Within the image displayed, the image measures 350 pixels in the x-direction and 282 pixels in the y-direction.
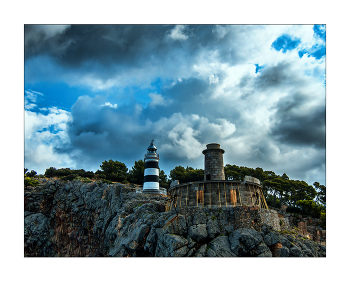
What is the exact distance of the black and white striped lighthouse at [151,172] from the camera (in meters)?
34.9

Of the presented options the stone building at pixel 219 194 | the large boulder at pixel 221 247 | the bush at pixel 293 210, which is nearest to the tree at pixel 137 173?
the bush at pixel 293 210

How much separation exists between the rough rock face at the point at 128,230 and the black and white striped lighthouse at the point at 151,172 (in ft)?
18.8

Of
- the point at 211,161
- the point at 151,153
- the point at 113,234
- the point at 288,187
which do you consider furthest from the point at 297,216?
the point at 113,234

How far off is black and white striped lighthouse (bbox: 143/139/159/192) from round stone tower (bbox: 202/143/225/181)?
15.5 m

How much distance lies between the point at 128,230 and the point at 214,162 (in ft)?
33.4

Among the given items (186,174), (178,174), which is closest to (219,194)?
(186,174)

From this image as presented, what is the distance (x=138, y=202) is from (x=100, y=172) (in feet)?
112

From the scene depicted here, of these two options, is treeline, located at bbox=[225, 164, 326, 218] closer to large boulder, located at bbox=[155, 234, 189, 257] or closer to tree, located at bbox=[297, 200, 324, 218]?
tree, located at bbox=[297, 200, 324, 218]

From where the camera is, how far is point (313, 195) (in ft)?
131

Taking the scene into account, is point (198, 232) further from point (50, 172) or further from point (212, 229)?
point (50, 172)

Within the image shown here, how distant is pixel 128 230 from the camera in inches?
733

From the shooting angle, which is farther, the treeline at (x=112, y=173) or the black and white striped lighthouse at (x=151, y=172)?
the treeline at (x=112, y=173)

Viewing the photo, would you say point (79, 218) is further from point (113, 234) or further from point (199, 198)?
point (199, 198)

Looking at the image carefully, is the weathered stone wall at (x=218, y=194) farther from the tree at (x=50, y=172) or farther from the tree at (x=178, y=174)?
the tree at (x=50, y=172)
